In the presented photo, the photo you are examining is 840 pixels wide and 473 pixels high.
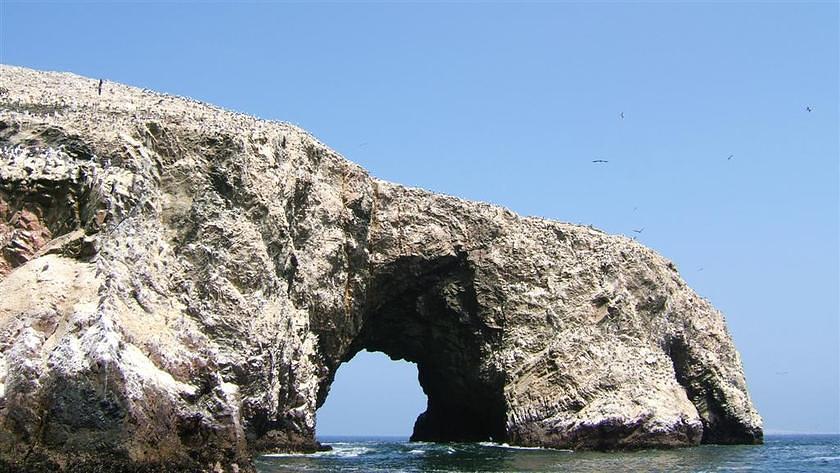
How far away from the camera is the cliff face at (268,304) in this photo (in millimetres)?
21781

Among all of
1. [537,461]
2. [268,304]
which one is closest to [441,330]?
[537,461]

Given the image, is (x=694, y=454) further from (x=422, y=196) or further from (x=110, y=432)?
(x=110, y=432)

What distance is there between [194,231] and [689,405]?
24431 millimetres

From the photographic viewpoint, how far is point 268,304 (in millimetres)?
29250

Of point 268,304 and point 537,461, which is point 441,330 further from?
point 268,304

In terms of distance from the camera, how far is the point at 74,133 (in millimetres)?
26938

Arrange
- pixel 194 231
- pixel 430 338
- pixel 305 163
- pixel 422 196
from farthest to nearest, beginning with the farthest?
pixel 430 338 → pixel 422 196 → pixel 305 163 → pixel 194 231

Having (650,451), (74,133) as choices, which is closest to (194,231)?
(74,133)

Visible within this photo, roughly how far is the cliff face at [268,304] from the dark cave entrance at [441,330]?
0.35 feet

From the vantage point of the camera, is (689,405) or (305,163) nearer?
(305,163)

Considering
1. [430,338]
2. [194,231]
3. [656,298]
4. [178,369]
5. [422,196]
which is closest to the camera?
[178,369]

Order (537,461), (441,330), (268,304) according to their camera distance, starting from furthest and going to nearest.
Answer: (441,330)
(537,461)
(268,304)

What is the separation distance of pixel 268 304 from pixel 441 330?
14010 mm

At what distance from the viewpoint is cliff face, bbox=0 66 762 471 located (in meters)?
21.8
